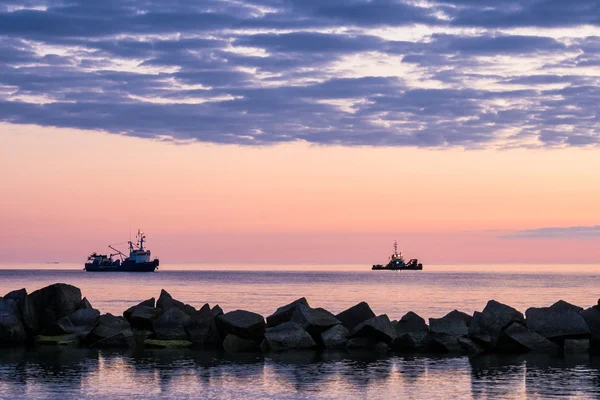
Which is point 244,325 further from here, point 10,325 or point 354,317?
point 10,325

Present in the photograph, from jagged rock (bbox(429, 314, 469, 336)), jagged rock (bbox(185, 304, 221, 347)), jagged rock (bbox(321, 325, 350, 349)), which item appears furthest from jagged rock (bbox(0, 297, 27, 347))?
jagged rock (bbox(429, 314, 469, 336))

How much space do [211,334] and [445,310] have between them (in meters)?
38.6

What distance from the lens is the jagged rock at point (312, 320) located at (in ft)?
130

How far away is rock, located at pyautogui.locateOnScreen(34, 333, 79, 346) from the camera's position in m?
40.2

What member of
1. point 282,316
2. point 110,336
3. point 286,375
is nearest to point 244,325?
point 282,316

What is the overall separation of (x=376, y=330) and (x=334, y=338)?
1.87 meters

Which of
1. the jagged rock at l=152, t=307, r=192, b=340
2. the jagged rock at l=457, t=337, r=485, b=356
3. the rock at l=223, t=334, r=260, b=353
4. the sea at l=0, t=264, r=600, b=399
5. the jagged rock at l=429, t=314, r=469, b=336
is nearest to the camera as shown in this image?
the sea at l=0, t=264, r=600, b=399

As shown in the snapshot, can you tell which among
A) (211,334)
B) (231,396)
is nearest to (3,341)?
(211,334)

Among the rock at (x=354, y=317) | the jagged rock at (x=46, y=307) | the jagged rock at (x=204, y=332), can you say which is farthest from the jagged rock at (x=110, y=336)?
the rock at (x=354, y=317)

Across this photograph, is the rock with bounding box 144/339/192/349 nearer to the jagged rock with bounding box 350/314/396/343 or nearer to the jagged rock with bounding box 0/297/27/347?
the jagged rock with bounding box 0/297/27/347

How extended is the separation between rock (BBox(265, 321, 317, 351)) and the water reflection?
1486mm

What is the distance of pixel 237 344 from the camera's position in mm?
39281

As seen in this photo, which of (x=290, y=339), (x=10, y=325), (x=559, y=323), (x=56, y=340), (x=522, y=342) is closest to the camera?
(x=522, y=342)

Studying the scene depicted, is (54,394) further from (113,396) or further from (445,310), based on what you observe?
(445,310)
